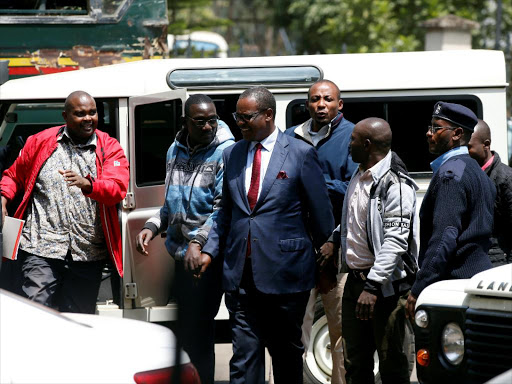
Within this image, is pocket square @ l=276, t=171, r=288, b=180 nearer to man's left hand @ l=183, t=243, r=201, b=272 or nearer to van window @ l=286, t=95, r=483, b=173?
man's left hand @ l=183, t=243, r=201, b=272

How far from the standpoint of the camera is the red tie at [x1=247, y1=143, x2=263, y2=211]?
5168mm

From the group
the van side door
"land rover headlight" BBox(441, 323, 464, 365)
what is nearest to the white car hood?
"land rover headlight" BBox(441, 323, 464, 365)

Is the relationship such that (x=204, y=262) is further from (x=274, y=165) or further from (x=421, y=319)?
(x=421, y=319)

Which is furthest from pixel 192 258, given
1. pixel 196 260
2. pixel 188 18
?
pixel 188 18

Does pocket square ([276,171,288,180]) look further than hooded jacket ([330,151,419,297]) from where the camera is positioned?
Yes

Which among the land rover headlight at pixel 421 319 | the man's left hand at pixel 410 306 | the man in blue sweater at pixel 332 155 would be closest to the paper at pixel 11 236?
the man in blue sweater at pixel 332 155

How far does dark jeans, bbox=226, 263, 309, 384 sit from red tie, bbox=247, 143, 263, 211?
0.40 m

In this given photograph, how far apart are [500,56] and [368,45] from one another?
524 inches

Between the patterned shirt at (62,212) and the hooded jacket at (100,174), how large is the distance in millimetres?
47

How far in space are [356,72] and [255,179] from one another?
209cm

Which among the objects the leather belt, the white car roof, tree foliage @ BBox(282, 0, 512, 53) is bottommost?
the leather belt

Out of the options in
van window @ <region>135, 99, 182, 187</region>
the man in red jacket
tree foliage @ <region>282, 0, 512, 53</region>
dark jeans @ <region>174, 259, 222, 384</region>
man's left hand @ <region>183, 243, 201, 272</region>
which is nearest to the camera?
man's left hand @ <region>183, 243, 201, 272</region>

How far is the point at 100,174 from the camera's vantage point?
→ 20.1 feet

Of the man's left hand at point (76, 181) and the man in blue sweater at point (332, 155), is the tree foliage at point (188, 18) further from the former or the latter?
the man's left hand at point (76, 181)
